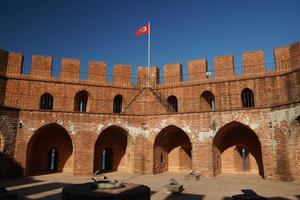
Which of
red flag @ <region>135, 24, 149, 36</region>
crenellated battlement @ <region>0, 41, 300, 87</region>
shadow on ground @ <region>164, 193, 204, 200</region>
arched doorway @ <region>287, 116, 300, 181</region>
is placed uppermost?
red flag @ <region>135, 24, 149, 36</region>

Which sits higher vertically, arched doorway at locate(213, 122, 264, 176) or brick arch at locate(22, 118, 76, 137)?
brick arch at locate(22, 118, 76, 137)

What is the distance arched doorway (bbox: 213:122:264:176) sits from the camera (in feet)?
58.9

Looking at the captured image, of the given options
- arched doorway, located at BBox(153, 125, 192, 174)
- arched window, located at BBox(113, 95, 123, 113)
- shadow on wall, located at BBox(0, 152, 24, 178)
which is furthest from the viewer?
arched window, located at BBox(113, 95, 123, 113)

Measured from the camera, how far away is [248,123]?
1538cm

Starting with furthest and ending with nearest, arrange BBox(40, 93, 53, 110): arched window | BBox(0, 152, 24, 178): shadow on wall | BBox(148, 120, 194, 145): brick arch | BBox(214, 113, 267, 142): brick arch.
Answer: BBox(40, 93, 53, 110): arched window → BBox(148, 120, 194, 145): brick arch → BBox(214, 113, 267, 142): brick arch → BBox(0, 152, 24, 178): shadow on wall

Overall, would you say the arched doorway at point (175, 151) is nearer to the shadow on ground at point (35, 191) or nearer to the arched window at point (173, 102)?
the arched window at point (173, 102)

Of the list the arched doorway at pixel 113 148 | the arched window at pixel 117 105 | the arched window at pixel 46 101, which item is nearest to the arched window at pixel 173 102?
the arched window at pixel 117 105

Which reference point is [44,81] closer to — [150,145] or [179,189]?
[150,145]

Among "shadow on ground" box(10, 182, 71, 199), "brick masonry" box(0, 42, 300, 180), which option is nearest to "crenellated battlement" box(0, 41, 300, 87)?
"brick masonry" box(0, 42, 300, 180)

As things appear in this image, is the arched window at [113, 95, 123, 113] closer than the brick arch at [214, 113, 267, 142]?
No

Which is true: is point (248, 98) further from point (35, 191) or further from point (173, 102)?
point (35, 191)

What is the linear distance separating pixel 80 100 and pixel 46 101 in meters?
2.46

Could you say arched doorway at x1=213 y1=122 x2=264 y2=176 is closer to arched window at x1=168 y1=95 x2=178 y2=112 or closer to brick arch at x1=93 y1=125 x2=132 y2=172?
arched window at x1=168 y1=95 x2=178 y2=112

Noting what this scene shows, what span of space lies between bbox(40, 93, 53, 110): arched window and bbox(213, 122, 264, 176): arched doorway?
41.0 ft
